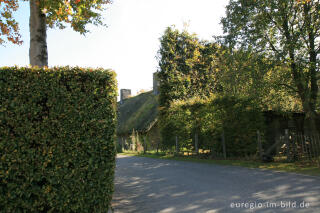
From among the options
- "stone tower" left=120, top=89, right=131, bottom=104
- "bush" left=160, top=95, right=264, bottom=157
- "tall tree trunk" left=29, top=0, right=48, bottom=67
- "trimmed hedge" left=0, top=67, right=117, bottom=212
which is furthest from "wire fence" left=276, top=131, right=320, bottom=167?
"stone tower" left=120, top=89, right=131, bottom=104

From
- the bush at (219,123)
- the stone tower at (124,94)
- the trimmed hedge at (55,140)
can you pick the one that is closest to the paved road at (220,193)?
the trimmed hedge at (55,140)

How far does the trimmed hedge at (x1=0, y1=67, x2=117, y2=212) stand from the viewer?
17.0ft

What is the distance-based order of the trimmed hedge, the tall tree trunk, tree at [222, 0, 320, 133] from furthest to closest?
tree at [222, 0, 320, 133] < the tall tree trunk < the trimmed hedge

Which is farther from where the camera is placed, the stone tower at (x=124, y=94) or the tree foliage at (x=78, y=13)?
the stone tower at (x=124, y=94)

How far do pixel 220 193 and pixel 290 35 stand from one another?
12.0 m

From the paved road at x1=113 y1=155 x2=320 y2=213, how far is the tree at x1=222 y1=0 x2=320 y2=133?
298 inches

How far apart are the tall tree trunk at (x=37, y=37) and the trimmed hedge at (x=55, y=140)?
5.44 metres

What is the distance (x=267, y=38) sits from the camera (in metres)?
16.0

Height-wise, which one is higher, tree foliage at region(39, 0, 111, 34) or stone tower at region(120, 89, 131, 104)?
stone tower at region(120, 89, 131, 104)

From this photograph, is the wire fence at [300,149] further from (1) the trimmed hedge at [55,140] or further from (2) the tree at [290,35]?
(1) the trimmed hedge at [55,140]

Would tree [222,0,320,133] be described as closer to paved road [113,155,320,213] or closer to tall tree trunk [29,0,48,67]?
paved road [113,155,320,213]

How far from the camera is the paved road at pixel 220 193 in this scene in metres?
6.05

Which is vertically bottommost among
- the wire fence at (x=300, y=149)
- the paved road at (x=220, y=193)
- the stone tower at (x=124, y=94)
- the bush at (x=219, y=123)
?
the paved road at (x=220, y=193)

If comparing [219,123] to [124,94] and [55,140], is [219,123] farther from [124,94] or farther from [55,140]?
[124,94]
